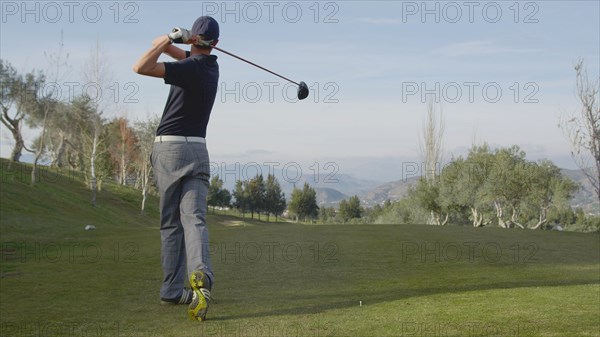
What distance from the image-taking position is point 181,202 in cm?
577

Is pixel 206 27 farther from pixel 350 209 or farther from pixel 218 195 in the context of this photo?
pixel 350 209

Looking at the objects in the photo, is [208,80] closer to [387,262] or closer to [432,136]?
[387,262]

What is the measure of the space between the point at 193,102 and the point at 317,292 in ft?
9.39

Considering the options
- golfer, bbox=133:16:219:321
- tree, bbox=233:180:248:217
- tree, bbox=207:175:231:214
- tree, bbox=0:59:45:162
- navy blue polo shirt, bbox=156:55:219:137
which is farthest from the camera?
tree, bbox=233:180:248:217

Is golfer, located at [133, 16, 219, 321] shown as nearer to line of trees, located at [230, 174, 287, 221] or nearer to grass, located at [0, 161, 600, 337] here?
grass, located at [0, 161, 600, 337]

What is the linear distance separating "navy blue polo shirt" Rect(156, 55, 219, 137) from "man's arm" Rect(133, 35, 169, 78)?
40cm

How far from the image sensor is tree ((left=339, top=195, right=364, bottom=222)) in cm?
14388

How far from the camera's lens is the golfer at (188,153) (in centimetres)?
547

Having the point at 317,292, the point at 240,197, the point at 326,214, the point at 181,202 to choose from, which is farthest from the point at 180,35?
the point at 326,214

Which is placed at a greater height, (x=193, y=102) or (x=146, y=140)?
(x=146, y=140)

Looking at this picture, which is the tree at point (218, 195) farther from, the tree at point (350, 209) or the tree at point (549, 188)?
the tree at point (549, 188)

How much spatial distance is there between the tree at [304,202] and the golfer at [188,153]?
11686 centimetres

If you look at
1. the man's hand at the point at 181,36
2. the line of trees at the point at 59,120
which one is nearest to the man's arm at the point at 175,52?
the man's hand at the point at 181,36

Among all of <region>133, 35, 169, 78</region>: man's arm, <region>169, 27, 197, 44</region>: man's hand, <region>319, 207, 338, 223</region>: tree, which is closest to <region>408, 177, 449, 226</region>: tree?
<region>169, 27, 197, 44</region>: man's hand
